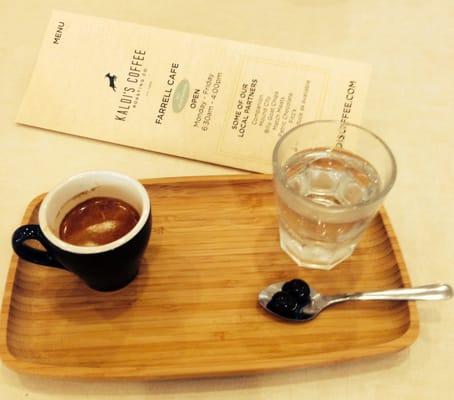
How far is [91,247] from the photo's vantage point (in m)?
0.52

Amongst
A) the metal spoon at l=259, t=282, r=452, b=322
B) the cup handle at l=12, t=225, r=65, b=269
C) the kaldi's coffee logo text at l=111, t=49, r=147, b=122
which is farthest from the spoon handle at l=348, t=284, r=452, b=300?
the kaldi's coffee logo text at l=111, t=49, r=147, b=122

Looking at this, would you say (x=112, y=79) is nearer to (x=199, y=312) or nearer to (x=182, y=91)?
(x=182, y=91)

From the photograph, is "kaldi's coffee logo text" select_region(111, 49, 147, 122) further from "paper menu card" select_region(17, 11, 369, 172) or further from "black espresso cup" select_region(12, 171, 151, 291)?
"black espresso cup" select_region(12, 171, 151, 291)

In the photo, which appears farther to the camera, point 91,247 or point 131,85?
point 131,85

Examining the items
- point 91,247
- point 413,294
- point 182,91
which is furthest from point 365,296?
point 182,91

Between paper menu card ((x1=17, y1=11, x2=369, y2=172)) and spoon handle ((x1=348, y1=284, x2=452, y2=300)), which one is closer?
spoon handle ((x1=348, y1=284, x2=452, y2=300))

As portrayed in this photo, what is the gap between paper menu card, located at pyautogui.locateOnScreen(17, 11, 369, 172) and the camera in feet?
2.52

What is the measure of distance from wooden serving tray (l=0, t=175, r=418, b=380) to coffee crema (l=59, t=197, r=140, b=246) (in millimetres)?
72

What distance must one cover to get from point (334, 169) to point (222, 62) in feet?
0.94

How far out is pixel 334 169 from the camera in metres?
0.67

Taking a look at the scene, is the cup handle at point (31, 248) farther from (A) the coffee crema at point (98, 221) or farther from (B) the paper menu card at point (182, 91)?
(B) the paper menu card at point (182, 91)

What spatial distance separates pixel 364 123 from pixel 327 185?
17 centimetres

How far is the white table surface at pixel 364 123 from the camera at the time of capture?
55cm

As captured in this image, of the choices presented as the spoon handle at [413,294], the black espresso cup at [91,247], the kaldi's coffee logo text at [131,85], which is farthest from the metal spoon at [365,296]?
the kaldi's coffee logo text at [131,85]
